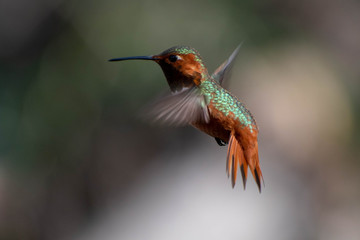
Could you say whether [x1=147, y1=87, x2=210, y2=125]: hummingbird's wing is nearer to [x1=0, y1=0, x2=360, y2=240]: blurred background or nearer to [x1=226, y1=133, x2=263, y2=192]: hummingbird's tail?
[x1=226, y1=133, x2=263, y2=192]: hummingbird's tail

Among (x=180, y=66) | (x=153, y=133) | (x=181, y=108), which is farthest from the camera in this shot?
(x=153, y=133)

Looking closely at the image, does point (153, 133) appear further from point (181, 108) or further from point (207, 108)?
point (181, 108)

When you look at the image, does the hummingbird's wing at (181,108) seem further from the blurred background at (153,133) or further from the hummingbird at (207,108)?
the blurred background at (153,133)

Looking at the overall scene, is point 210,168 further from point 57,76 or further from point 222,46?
point 57,76

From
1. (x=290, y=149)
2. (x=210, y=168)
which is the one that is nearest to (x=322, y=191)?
(x=290, y=149)

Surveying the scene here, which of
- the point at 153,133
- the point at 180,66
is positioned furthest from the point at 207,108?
the point at 153,133

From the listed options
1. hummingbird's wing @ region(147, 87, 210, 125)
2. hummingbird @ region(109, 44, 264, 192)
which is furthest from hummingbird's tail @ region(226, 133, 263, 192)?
hummingbird's wing @ region(147, 87, 210, 125)

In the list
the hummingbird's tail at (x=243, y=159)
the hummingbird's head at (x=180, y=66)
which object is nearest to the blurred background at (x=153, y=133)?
the hummingbird's tail at (x=243, y=159)
